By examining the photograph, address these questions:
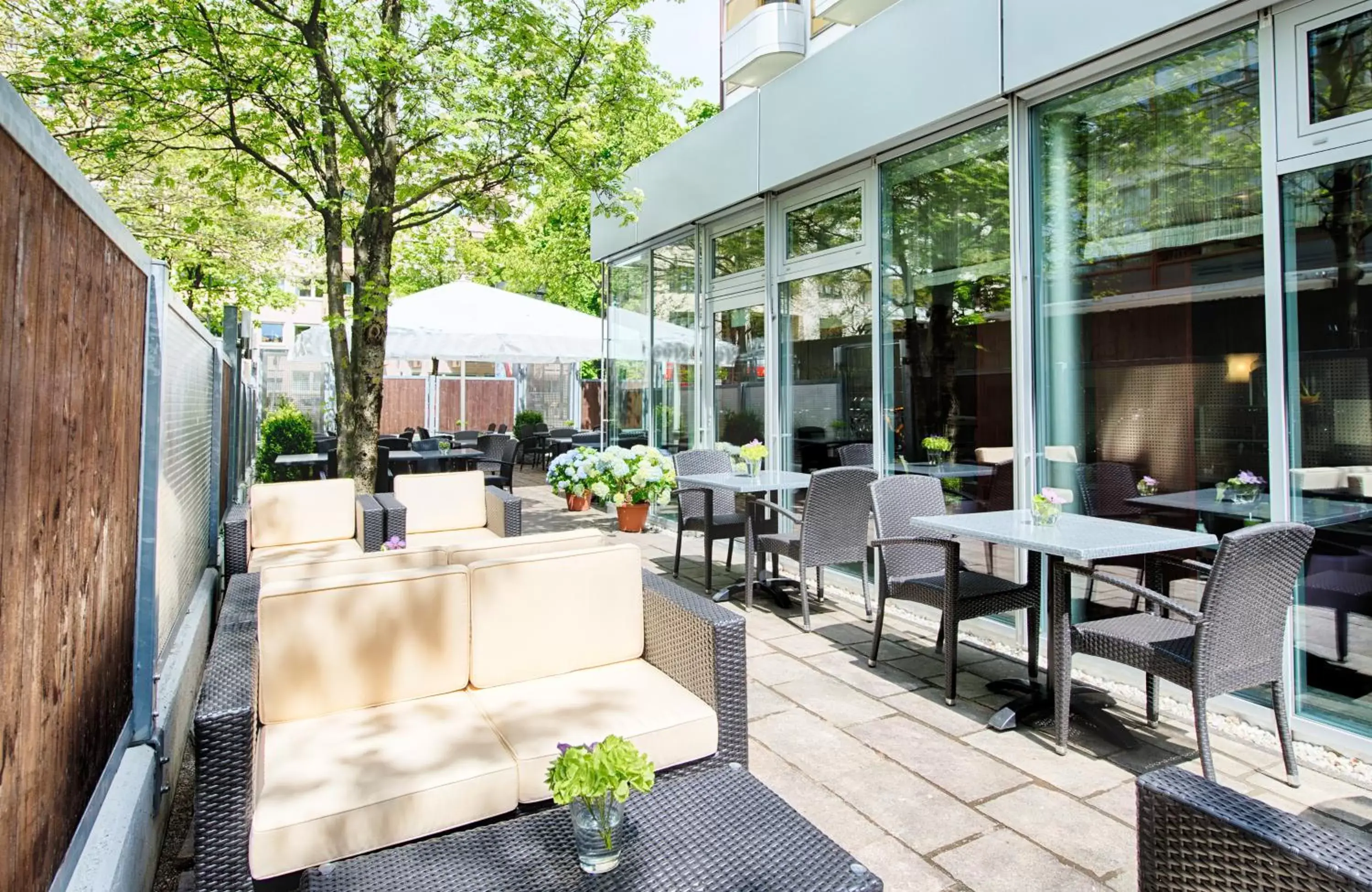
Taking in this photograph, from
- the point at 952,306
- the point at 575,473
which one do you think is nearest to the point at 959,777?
the point at 952,306

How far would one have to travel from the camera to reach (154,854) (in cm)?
223

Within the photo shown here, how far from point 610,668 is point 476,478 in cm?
343

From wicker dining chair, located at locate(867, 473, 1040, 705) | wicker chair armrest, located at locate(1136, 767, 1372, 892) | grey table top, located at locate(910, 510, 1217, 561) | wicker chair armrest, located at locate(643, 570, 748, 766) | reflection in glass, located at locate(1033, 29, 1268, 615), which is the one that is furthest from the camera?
wicker dining chair, located at locate(867, 473, 1040, 705)

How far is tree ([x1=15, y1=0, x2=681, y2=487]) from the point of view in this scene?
5527 mm

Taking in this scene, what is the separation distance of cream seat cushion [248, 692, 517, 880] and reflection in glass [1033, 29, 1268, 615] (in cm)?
328

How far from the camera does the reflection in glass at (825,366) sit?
566 cm

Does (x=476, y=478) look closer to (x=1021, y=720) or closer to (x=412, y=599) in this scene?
(x=412, y=599)

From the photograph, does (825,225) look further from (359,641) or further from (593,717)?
(359,641)

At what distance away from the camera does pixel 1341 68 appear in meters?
3.07

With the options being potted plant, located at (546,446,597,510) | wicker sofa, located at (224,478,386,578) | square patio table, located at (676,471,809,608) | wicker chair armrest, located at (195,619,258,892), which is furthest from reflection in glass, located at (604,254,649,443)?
wicker chair armrest, located at (195,619,258,892)

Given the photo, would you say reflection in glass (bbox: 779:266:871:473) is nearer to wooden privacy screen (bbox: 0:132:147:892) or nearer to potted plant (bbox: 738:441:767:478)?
potted plant (bbox: 738:441:767:478)

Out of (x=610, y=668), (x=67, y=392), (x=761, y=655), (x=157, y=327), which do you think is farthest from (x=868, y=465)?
(x=67, y=392)

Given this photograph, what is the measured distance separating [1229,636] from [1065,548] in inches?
23.4

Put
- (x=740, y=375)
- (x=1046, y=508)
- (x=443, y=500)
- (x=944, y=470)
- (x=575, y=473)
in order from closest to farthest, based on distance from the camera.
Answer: (x=1046, y=508)
(x=944, y=470)
(x=443, y=500)
(x=740, y=375)
(x=575, y=473)
